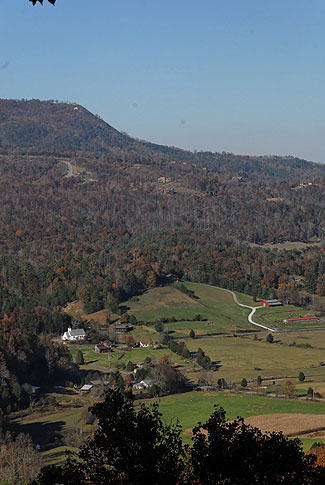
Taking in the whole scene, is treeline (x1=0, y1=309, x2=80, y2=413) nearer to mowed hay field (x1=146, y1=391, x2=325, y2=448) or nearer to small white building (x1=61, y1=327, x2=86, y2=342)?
small white building (x1=61, y1=327, x2=86, y2=342)

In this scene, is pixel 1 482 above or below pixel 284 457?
below

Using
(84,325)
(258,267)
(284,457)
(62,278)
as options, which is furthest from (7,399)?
(258,267)

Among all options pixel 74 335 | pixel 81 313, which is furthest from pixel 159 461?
pixel 81 313

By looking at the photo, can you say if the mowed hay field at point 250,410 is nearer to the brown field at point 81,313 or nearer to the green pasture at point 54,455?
the green pasture at point 54,455

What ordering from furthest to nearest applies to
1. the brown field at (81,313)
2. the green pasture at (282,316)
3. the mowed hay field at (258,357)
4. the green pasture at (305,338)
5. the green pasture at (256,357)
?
the brown field at (81,313) < the green pasture at (282,316) < the green pasture at (305,338) < the green pasture at (256,357) < the mowed hay field at (258,357)

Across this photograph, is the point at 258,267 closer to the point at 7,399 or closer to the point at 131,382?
the point at 131,382

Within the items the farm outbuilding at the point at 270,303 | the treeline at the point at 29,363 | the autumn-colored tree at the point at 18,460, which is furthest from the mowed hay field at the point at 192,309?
the autumn-colored tree at the point at 18,460
